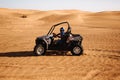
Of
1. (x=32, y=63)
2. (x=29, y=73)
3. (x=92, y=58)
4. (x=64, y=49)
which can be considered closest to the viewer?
(x=29, y=73)

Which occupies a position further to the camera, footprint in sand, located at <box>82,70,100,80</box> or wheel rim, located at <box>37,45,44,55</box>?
wheel rim, located at <box>37,45,44,55</box>

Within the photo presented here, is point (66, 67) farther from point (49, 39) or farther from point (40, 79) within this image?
point (49, 39)

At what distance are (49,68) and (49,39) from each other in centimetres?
324

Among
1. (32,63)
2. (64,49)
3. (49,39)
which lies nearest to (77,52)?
(64,49)

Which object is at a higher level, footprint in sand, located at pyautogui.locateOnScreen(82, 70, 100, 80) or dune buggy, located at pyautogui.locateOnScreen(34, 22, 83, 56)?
dune buggy, located at pyautogui.locateOnScreen(34, 22, 83, 56)

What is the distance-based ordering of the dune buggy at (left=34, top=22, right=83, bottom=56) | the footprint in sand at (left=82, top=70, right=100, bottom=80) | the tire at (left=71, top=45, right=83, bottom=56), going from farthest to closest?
the dune buggy at (left=34, top=22, right=83, bottom=56) → the tire at (left=71, top=45, right=83, bottom=56) → the footprint in sand at (left=82, top=70, right=100, bottom=80)

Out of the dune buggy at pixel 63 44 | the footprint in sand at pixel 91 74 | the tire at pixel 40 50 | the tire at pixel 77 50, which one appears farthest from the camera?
the tire at pixel 40 50

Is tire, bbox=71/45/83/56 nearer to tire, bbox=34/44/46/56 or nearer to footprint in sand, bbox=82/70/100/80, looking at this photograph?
tire, bbox=34/44/46/56

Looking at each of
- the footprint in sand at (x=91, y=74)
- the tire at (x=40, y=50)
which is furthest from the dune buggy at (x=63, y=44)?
the footprint in sand at (x=91, y=74)

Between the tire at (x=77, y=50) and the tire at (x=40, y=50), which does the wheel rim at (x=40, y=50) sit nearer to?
the tire at (x=40, y=50)

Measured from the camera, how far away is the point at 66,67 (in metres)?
10.2

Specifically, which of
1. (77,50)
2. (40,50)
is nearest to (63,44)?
(77,50)

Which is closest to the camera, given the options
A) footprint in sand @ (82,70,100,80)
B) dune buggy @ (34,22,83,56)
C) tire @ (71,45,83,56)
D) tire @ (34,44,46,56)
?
footprint in sand @ (82,70,100,80)

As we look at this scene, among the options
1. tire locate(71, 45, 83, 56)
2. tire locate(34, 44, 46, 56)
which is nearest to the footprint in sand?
tire locate(71, 45, 83, 56)
